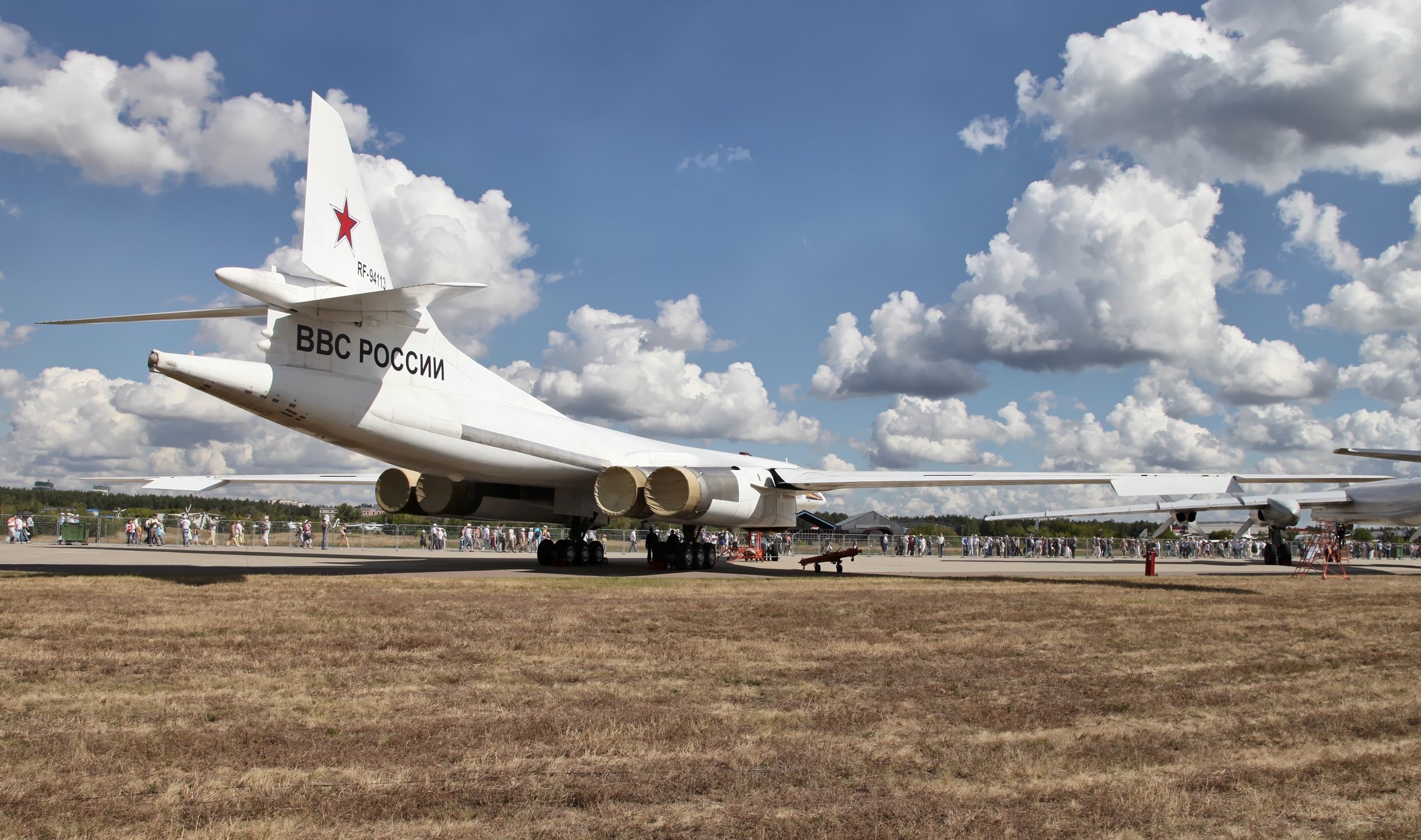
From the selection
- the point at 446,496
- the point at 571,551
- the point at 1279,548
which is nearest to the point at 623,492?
the point at 571,551

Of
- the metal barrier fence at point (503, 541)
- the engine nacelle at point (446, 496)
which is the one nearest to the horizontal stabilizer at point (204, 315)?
the engine nacelle at point (446, 496)

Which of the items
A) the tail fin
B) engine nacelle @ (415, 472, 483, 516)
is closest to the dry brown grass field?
the tail fin

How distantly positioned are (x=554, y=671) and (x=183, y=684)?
220 cm

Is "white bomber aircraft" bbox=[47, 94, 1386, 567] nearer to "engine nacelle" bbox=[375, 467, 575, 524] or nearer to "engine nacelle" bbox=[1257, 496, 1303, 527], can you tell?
"engine nacelle" bbox=[375, 467, 575, 524]

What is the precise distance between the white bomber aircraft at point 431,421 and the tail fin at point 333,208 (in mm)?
19

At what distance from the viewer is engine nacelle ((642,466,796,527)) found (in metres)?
17.7

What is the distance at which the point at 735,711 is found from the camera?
5.05 meters

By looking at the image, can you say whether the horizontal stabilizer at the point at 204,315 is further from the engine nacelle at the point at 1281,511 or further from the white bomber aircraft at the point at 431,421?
the engine nacelle at the point at 1281,511

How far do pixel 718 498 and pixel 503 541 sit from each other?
22.1m

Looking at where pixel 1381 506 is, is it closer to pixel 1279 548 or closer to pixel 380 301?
pixel 1279 548

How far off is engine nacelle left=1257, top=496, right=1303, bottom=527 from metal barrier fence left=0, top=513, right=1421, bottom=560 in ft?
49.1

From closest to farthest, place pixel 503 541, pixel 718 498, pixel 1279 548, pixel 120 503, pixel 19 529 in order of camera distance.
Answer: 1. pixel 718 498
2. pixel 1279 548
3. pixel 19 529
4. pixel 503 541
5. pixel 120 503

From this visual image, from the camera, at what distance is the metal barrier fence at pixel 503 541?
33.7 m

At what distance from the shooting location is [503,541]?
3872 centimetres
